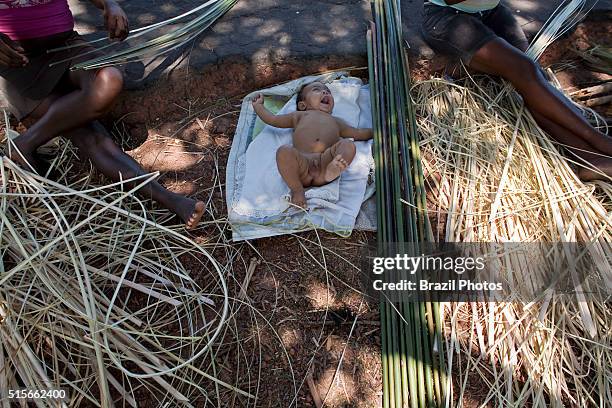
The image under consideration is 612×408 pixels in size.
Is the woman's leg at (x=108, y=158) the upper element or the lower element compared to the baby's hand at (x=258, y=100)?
lower

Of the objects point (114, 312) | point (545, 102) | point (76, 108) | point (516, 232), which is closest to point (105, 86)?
point (76, 108)

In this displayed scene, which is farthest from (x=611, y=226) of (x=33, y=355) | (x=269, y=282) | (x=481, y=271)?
(x=33, y=355)

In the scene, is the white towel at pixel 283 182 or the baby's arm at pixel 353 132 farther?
the baby's arm at pixel 353 132

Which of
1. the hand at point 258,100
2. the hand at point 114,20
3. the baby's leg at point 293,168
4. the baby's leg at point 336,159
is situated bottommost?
the baby's leg at point 293,168

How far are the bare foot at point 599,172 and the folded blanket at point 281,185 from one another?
829mm

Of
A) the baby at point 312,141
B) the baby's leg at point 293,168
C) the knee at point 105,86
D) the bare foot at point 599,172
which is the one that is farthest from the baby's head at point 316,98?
the bare foot at point 599,172

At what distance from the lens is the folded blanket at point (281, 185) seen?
188cm

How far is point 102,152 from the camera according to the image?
2.04 meters

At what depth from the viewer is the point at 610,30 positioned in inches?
98.9

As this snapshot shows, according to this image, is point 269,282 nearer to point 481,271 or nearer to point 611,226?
point 481,271

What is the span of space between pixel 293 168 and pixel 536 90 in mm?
1073

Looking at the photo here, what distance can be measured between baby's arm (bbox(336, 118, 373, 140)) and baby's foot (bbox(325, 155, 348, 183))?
0.78 feet

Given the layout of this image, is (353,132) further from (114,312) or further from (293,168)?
(114,312)

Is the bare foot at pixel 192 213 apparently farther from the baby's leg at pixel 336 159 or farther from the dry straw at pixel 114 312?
the baby's leg at pixel 336 159
